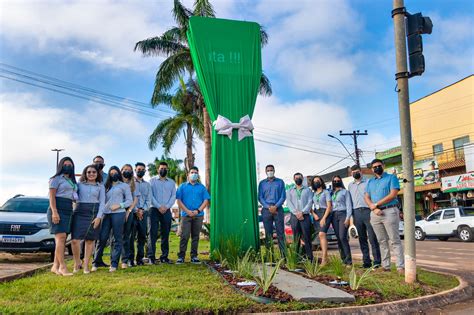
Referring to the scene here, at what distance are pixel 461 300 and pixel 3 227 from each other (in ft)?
28.6

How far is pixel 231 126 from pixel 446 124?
75.5ft

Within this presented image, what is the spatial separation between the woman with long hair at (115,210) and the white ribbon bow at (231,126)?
6.90ft

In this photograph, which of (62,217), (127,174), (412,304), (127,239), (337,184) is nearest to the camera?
(412,304)

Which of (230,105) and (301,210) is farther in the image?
(230,105)

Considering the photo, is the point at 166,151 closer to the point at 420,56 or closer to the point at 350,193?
the point at 350,193

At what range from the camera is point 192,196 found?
304 inches

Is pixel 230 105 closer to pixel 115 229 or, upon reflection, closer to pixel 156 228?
pixel 156 228

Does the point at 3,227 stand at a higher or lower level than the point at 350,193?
lower

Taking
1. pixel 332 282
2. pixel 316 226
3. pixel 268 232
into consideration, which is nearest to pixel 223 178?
pixel 268 232

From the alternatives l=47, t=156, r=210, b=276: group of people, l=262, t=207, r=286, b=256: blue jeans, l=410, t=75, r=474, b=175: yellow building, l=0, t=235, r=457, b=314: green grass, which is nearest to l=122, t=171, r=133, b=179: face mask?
l=47, t=156, r=210, b=276: group of people

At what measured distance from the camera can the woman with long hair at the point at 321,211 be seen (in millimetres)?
7691

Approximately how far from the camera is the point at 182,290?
4.64 meters

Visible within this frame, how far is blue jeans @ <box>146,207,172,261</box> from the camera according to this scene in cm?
744

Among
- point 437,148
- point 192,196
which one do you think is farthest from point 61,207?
point 437,148
